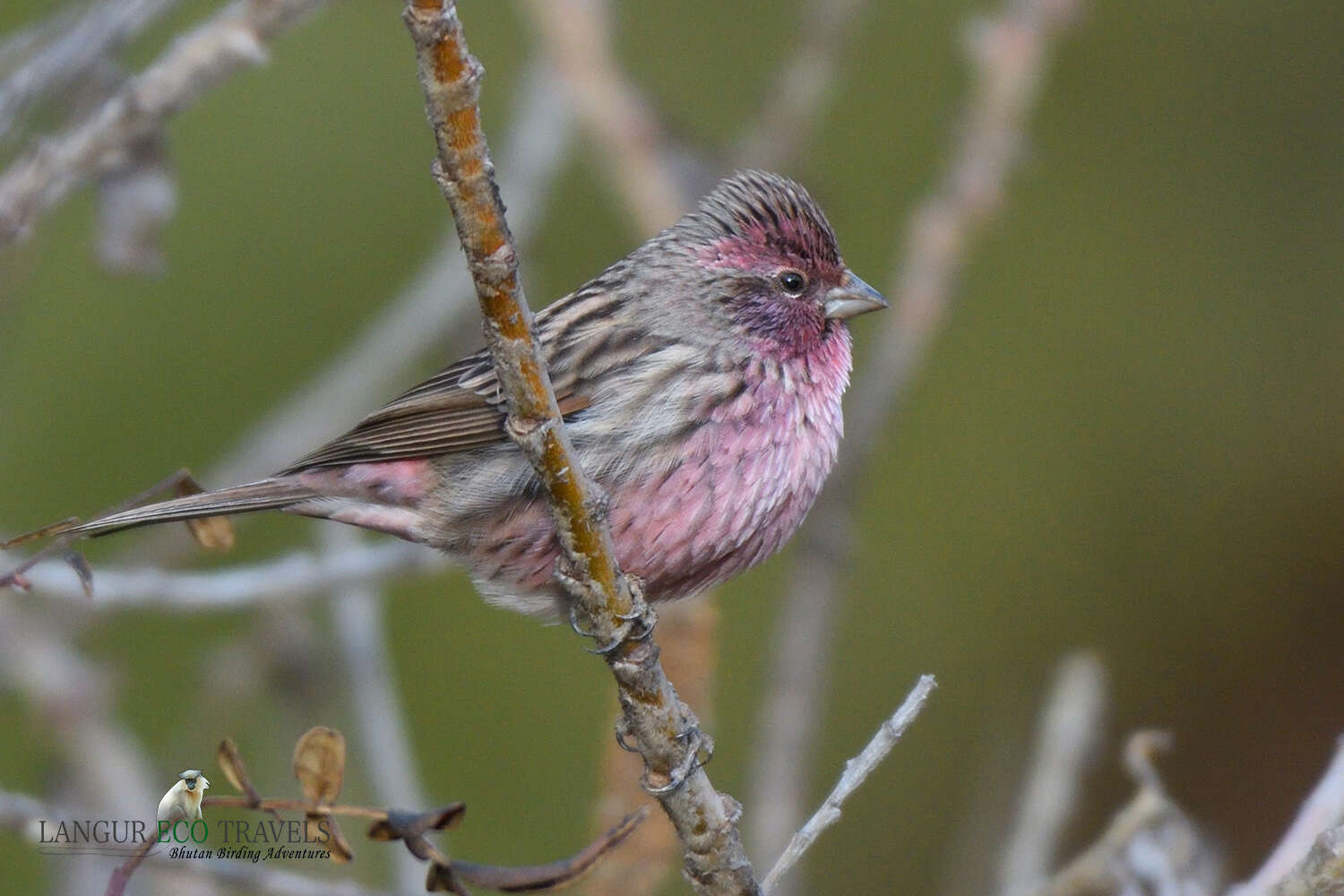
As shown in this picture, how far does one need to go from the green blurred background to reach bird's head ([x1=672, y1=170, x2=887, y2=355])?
2986mm

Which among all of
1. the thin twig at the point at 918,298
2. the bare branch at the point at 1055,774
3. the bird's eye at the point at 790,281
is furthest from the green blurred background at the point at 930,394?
the bare branch at the point at 1055,774

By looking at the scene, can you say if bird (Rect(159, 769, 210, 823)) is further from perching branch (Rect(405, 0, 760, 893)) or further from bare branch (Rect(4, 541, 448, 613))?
bare branch (Rect(4, 541, 448, 613))

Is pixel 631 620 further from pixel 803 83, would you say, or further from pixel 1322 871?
pixel 803 83

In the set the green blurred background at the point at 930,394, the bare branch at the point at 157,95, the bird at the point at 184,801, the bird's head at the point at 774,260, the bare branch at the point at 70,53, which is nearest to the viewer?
the bird at the point at 184,801

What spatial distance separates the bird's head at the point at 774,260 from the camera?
5148 millimetres

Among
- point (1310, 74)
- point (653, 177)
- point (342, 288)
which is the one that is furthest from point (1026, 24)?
point (342, 288)

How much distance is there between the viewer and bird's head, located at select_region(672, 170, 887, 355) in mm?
5148

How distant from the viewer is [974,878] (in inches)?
201

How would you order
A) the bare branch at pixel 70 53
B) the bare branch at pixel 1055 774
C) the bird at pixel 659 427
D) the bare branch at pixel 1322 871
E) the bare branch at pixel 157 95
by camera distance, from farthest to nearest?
the bird at pixel 659 427 < the bare branch at pixel 1055 774 < the bare branch at pixel 157 95 < the bare branch at pixel 70 53 < the bare branch at pixel 1322 871

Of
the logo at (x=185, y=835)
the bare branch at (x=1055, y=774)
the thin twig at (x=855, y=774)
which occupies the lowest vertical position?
the bare branch at (x=1055, y=774)

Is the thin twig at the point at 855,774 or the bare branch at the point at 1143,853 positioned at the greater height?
the thin twig at the point at 855,774

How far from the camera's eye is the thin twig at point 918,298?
6.62 metres

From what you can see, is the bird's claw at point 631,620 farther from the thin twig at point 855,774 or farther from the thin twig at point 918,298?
the thin twig at point 918,298

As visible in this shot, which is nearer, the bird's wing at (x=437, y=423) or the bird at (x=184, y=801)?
the bird at (x=184, y=801)
